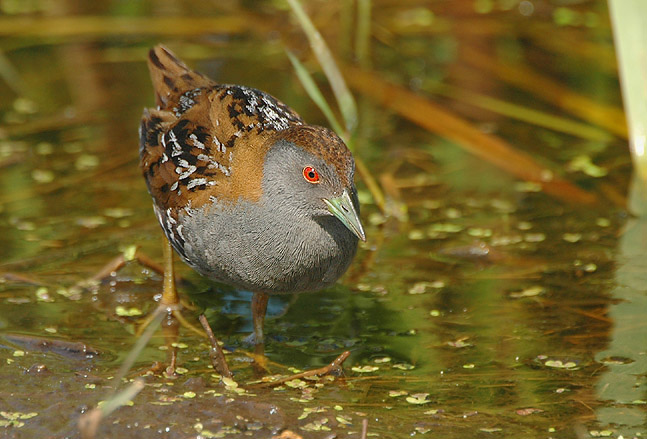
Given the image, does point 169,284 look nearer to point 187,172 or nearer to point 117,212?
point 187,172

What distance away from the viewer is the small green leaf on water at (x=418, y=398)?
169 inches

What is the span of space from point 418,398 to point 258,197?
1193 millimetres

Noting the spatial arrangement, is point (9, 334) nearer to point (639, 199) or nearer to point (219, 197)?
point (219, 197)

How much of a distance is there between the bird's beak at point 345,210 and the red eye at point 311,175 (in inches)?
4.7

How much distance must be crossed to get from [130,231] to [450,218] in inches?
83.2

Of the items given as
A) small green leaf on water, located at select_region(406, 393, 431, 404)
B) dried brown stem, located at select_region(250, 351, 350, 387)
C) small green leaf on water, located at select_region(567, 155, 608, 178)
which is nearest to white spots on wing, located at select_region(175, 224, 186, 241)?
dried brown stem, located at select_region(250, 351, 350, 387)

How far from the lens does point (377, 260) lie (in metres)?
5.86

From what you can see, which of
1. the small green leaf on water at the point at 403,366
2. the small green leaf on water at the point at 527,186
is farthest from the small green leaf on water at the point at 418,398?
the small green leaf on water at the point at 527,186

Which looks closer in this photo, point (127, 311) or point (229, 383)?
point (229, 383)

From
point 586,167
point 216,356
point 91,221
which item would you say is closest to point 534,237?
point 586,167

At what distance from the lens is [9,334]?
4.84m

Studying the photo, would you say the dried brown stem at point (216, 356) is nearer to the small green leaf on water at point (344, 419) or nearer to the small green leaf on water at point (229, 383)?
the small green leaf on water at point (229, 383)

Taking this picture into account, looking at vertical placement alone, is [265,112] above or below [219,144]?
above

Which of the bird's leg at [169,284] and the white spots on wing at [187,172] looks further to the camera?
the bird's leg at [169,284]
